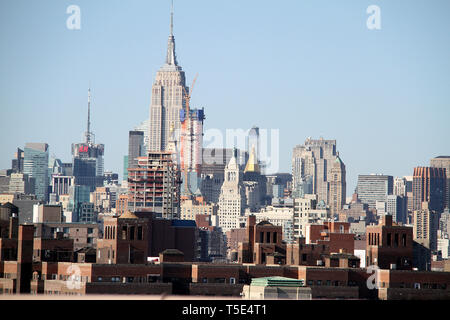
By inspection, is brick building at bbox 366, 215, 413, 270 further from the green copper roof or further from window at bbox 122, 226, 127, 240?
window at bbox 122, 226, 127, 240

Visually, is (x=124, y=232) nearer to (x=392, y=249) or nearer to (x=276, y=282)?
(x=276, y=282)

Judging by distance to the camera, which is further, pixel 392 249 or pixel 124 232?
pixel 392 249

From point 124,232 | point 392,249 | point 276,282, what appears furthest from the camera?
point 392,249

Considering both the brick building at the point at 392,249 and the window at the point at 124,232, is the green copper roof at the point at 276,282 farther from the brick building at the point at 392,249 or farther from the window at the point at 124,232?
the brick building at the point at 392,249

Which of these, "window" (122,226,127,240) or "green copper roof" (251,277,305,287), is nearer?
"green copper roof" (251,277,305,287)

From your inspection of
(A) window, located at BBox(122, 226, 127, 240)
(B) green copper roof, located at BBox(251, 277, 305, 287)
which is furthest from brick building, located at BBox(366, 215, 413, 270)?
(A) window, located at BBox(122, 226, 127, 240)

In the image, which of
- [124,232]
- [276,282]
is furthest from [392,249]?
[124,232]

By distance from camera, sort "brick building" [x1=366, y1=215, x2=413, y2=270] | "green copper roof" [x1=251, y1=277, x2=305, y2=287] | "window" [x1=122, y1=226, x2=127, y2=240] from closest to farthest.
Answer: "green copper roof" [x1=251, y1=277, x2=305, y2=287] → "window" [x1=122, y1=226, x2=127, y2=240] → "brick building" [x1=366, y1=215, x2=413, y2=270]

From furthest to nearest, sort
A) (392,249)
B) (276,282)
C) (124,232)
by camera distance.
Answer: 1. (392,249)
2. (124,232)
3. (276,282)
